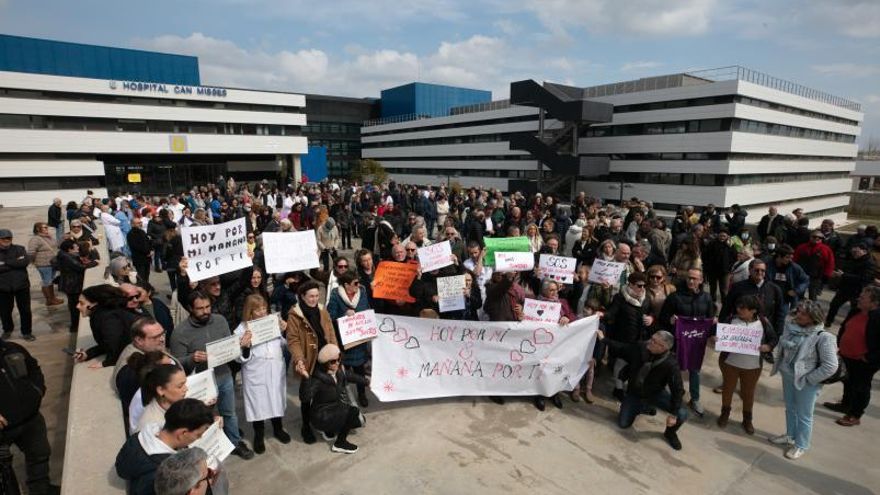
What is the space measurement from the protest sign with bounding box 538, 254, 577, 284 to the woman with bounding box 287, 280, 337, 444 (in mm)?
3508

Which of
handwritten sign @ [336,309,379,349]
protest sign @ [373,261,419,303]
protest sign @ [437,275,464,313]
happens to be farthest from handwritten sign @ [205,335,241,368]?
protest sign @ [437,275,464,313]

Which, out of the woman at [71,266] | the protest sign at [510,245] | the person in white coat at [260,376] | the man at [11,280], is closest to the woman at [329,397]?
the person in white coat at [260,376]

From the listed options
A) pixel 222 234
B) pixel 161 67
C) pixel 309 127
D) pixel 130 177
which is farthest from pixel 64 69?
pixel 222 234

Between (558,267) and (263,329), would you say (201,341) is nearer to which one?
(263,329)

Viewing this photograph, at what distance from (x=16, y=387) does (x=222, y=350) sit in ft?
5.19

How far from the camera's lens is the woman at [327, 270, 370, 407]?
5648 mm

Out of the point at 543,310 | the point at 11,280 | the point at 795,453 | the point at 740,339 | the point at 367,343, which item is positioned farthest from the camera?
the point at 11,280

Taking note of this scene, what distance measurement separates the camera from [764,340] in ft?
18.3

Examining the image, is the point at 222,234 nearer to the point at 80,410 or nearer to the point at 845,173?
the point at 80,410

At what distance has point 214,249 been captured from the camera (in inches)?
247

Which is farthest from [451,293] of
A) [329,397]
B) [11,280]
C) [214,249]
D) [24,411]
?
[11,280]

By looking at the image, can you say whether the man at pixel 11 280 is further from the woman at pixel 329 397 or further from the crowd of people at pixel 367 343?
the woman at pixel 329 397

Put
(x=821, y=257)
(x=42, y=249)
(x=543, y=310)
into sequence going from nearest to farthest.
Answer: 1. (x=543, y=310)
2. (x=821, y=257)
3. (x=42, y=249)

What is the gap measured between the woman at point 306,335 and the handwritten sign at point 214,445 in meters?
1.61
